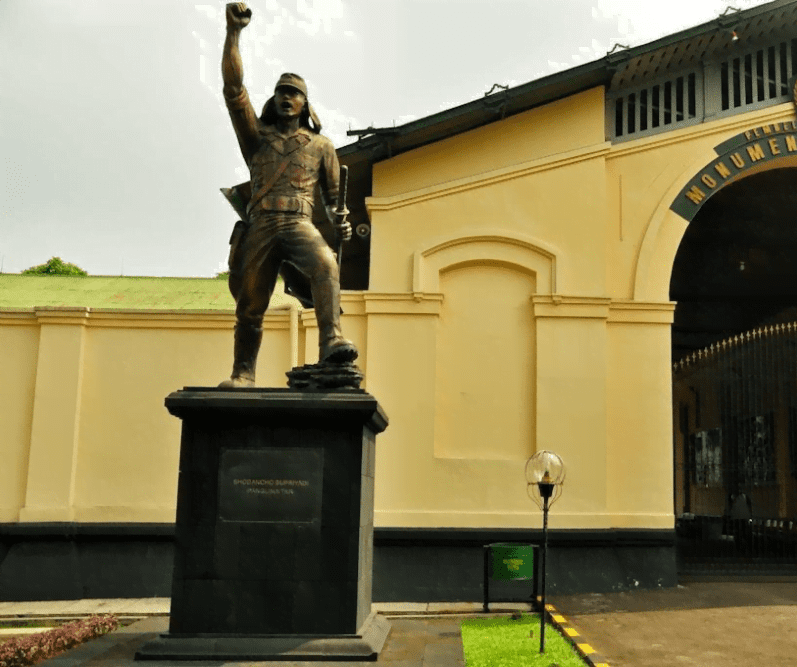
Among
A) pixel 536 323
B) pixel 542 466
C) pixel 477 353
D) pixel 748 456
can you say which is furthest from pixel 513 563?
pixel 748 456

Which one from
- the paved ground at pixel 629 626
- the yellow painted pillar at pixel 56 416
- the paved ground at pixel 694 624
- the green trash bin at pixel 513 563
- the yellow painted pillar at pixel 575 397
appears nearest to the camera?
the paved ground at pixel 629 626

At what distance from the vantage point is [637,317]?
14.1m

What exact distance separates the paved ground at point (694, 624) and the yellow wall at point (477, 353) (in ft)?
4.16

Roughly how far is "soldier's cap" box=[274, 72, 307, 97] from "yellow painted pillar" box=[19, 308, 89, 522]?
7006 millimetres

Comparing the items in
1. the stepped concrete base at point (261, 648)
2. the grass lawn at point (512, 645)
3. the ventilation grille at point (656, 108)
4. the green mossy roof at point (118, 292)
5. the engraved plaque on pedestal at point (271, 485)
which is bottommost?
the grass lawn at point (512, 645)

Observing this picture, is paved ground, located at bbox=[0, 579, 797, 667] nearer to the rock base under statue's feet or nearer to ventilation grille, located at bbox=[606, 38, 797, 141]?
the rock base under statue's feet

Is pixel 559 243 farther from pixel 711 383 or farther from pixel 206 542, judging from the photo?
pixel 206 542

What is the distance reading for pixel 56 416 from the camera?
1406cm

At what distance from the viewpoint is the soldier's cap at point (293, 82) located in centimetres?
863

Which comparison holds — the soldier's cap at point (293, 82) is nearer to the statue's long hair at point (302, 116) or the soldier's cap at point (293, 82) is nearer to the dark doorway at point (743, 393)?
the statue's long hair at point (302, 116)

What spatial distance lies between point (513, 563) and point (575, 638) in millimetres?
2183

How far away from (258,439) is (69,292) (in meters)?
11.3

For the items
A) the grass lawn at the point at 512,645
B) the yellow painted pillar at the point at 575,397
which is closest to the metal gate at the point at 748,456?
the yellow painted pillar at the point at 575,397

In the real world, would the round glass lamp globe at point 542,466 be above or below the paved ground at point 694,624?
above
